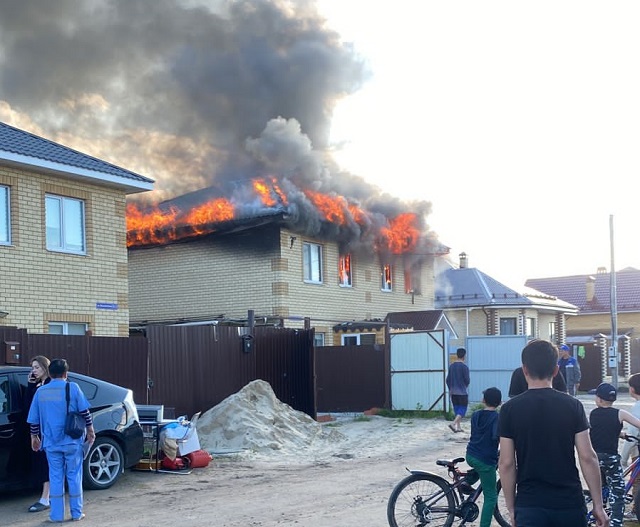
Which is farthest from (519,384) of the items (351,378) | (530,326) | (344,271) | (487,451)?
(530,326)

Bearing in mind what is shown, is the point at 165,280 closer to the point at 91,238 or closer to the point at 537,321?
the point at 91,238

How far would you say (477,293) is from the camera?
3462 centimetres

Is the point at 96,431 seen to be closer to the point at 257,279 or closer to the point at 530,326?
the point at 257,279

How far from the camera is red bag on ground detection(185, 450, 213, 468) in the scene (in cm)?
1190

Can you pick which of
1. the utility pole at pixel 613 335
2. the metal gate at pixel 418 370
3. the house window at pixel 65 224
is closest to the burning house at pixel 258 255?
the metal gate at pixel 418 370

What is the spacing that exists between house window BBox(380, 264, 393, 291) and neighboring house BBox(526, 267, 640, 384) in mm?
16471

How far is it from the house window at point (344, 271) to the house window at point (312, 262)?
2.84ft

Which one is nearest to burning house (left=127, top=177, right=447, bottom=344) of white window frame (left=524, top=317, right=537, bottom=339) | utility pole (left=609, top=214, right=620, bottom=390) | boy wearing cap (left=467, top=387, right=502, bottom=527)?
utility pole (left=609, top=214, right=620, bottom=390)

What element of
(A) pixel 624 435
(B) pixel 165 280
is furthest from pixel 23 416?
(B) pixel 165 280

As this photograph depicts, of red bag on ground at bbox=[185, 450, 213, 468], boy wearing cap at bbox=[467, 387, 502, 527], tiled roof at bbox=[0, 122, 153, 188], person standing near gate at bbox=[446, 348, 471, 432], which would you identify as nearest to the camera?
boy wearing cap at bbox=[467, 387, 502, 527]

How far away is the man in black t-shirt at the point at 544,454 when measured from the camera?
166 inches

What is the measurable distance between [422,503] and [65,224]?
11.2 m

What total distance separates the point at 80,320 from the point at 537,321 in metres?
23.9

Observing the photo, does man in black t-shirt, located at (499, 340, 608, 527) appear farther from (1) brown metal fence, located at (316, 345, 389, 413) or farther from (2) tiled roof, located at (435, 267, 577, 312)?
(2) tiled roof, located at (435, 267, 577, 312)
